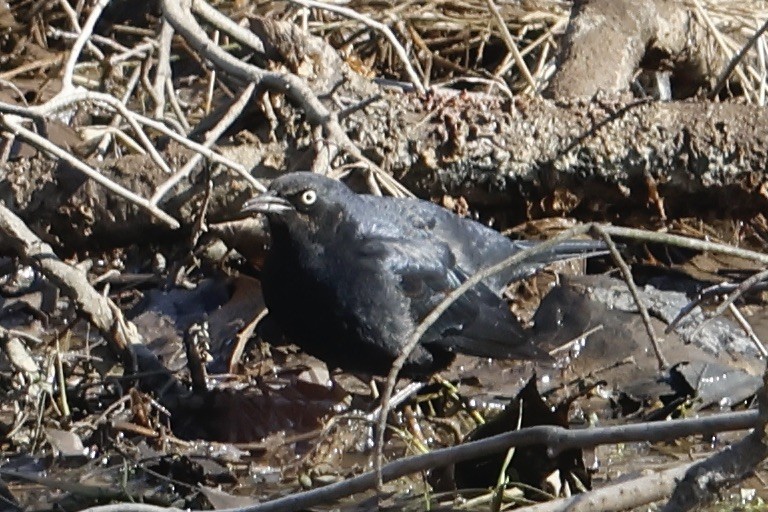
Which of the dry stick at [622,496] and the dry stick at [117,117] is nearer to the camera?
the dry stick at [622,496]

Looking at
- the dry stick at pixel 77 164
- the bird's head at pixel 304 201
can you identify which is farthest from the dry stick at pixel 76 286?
the bird's head at pixel 304 201

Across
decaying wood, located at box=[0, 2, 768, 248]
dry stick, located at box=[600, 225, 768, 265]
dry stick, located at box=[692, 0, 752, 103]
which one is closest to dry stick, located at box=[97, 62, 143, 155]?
decaying wood, located at box=[0, 2, 768, 248]

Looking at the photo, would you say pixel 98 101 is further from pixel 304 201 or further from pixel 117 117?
pixel 117 117

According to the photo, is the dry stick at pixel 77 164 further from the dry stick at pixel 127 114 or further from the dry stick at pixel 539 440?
the dry stick at pixel 539 440

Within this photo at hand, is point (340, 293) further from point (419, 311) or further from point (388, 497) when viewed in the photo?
point (388, 497)

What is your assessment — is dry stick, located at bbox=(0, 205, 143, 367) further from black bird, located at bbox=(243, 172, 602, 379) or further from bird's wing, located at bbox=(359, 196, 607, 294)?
bird's wing, located at bbox=(359, 196, 607, 294)

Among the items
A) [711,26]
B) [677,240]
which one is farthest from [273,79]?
[677,240]

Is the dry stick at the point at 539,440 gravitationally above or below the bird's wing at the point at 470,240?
above
